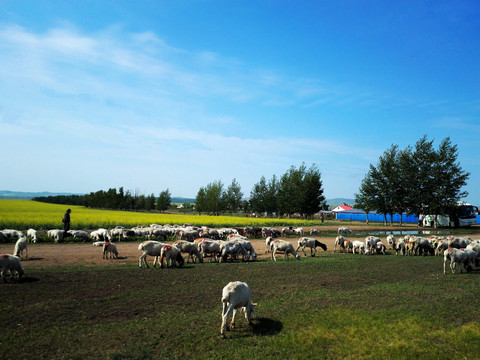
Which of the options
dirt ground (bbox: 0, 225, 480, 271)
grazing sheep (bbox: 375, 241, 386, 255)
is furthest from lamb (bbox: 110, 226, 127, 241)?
grazing sheep (bbox: 375, 241, 386, 255)

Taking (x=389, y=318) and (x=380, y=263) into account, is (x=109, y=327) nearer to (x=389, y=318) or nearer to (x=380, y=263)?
(x=389, y=318)

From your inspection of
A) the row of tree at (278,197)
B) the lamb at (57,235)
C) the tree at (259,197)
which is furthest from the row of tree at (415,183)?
the lamb at (57,235)

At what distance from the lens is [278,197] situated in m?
95.6

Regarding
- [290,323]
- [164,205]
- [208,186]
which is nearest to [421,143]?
[208,186]

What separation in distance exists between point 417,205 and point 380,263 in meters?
52.2

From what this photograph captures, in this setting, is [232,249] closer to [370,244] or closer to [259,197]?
[370,244]

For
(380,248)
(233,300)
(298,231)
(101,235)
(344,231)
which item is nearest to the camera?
(233,300)

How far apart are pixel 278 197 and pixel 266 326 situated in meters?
85.9

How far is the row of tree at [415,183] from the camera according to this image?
65.2 m

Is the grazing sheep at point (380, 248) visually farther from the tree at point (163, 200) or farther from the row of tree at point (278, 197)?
the tree at point (163, 200)

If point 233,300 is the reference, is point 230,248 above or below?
below

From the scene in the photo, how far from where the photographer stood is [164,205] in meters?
128

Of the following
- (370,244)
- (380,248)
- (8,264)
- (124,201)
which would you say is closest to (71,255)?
(8,264)

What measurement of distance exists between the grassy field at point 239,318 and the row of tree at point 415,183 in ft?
180
